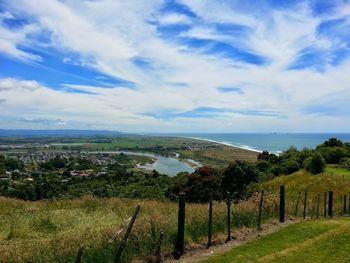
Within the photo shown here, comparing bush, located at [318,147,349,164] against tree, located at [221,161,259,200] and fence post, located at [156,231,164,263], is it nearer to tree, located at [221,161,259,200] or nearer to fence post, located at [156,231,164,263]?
tree, located at [221,161,259,200]

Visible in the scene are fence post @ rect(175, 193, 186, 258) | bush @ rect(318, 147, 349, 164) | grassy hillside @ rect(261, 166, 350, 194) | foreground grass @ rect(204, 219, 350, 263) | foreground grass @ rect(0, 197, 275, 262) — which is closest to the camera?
foreground grass @ rect(0, 197, 275, 262)

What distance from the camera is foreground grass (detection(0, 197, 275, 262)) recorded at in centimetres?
791

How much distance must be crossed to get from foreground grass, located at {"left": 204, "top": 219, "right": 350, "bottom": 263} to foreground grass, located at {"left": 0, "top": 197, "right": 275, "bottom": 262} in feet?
3.91

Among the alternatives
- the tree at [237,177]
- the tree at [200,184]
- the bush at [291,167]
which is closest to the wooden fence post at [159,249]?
the tree at [200,184]

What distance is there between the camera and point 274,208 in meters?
14.9

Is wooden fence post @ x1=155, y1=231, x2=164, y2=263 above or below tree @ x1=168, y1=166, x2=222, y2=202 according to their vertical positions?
above

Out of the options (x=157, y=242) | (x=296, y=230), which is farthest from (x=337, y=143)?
(x=157, y=242)

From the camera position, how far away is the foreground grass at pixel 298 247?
357 inches

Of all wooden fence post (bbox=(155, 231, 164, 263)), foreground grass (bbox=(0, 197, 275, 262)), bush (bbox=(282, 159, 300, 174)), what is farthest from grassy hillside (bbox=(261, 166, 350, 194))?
wooden fence post (bbox=(155, 231, 164, 263))

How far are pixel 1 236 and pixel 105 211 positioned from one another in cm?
401

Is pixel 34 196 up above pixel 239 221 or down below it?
below

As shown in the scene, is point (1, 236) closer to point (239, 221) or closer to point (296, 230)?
point (239, 221)

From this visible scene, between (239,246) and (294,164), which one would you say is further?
(294,164)

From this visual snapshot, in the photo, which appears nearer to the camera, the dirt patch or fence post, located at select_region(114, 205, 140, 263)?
fence post, located at select_region(114, 205, 140, 263)
